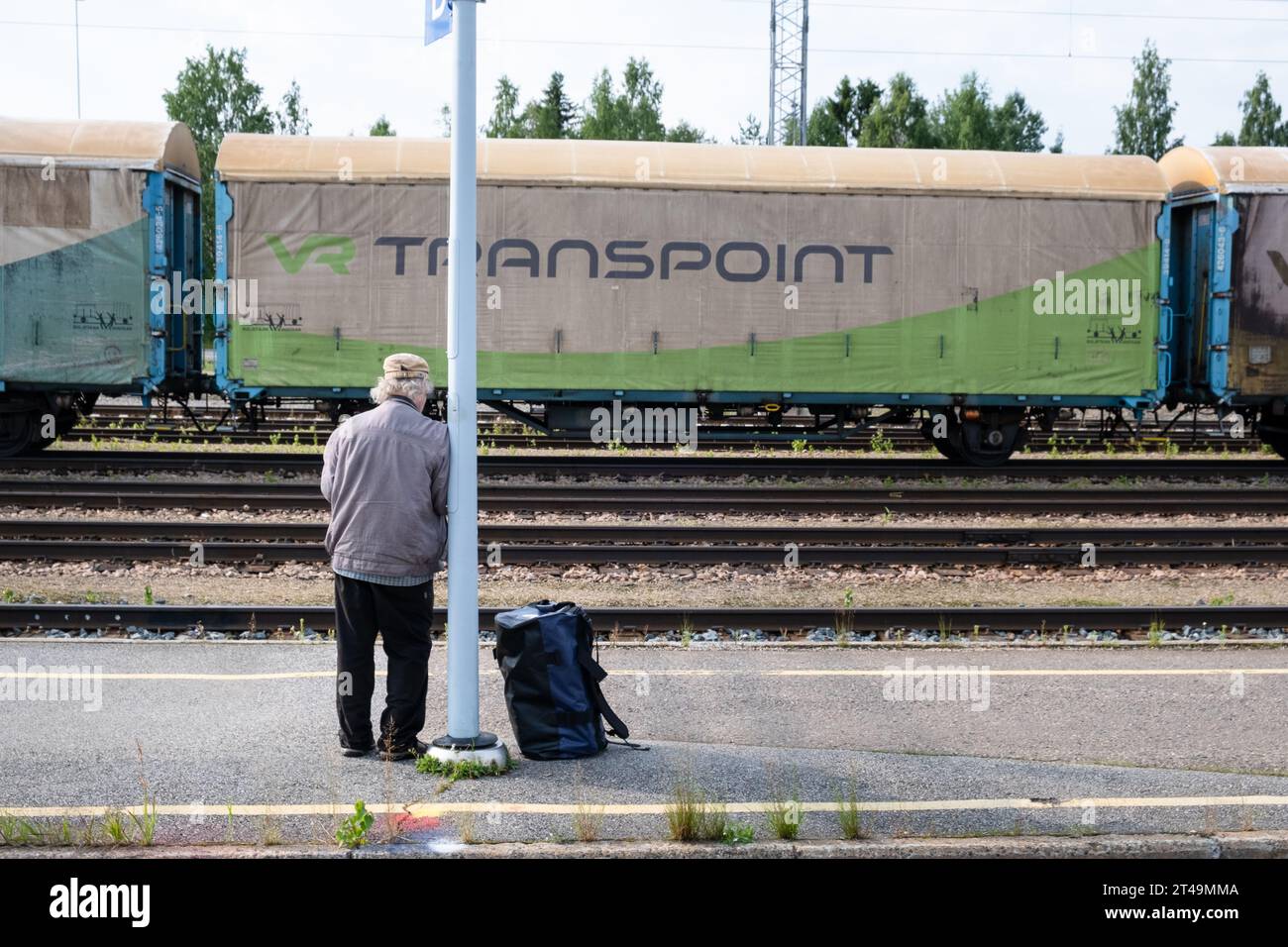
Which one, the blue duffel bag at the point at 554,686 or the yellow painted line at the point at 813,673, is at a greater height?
the blue duffel bag at the point at 554,686

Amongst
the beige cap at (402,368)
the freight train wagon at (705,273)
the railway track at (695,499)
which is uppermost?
the freight train wagon at (705,273)

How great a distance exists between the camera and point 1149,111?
2611 inches

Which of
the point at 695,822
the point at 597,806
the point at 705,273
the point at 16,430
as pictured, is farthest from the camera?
the point at 16,430

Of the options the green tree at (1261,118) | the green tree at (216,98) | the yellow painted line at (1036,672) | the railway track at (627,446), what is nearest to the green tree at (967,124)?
the green tree at (1261,118)

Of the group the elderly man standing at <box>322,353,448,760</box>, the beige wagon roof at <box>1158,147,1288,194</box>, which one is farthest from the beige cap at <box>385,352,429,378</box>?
the beige wagon roof at <box>1158,147,1288,194</box>

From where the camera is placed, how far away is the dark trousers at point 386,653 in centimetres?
573

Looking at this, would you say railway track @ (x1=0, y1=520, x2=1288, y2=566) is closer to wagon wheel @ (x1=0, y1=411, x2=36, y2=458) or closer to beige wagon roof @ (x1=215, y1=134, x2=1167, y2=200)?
wagon wheel @ (x1=0, y1=411, x2=36, y2=458)

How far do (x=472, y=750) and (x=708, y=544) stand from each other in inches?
251

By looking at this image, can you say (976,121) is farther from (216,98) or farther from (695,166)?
(695,166)

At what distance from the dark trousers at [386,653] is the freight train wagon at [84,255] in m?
10.9

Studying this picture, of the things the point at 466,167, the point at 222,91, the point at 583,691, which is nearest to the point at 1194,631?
the point at 583,691

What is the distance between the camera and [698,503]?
43.1ft

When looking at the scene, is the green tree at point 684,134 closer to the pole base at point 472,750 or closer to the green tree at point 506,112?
the green tree at point 506,112

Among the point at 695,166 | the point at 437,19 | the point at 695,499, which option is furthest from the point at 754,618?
the point at 695,166
